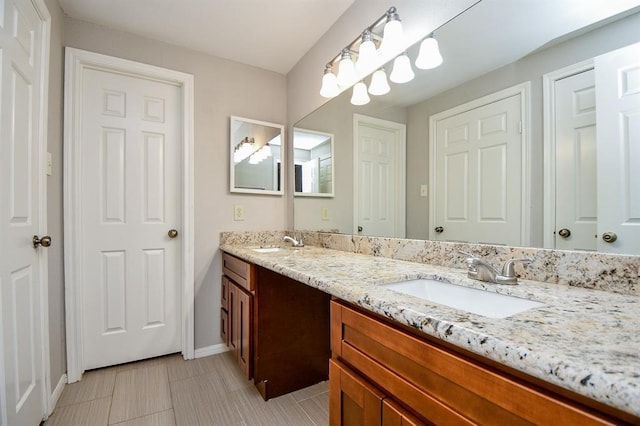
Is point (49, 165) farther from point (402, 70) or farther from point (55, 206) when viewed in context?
point (402, 70)

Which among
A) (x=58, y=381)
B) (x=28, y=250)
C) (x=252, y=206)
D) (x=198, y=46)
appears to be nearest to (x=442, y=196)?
(x=252, y=206)

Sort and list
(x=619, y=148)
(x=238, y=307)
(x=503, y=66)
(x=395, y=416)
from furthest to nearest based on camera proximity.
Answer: (x=238, y=307), (x=503, y=66), (x=619, y=148), (x=395, y=416)

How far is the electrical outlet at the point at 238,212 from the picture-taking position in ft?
7.61

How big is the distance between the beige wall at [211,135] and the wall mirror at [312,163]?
328mm

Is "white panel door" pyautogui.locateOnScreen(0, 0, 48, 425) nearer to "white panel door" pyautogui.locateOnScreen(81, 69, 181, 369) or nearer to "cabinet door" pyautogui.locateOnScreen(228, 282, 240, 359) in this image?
"white panel door" pyautogui.locateOnScreen(81, 69, 181, 369)

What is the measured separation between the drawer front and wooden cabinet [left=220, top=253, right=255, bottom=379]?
35.2 inches

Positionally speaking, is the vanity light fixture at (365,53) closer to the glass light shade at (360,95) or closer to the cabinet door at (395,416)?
the glass light shade at (360,95)

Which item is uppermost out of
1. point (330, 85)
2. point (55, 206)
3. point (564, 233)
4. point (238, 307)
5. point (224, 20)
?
point (224, 20)

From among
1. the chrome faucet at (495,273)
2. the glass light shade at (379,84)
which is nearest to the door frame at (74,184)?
the glass light shade at (379,84)

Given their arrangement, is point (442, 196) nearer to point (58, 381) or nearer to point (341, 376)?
point (341, 376)

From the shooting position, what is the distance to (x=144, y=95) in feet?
6.80

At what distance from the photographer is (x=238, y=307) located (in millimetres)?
1783

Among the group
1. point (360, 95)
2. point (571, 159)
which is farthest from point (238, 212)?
point (571, 159)

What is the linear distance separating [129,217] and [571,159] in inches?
93.8
